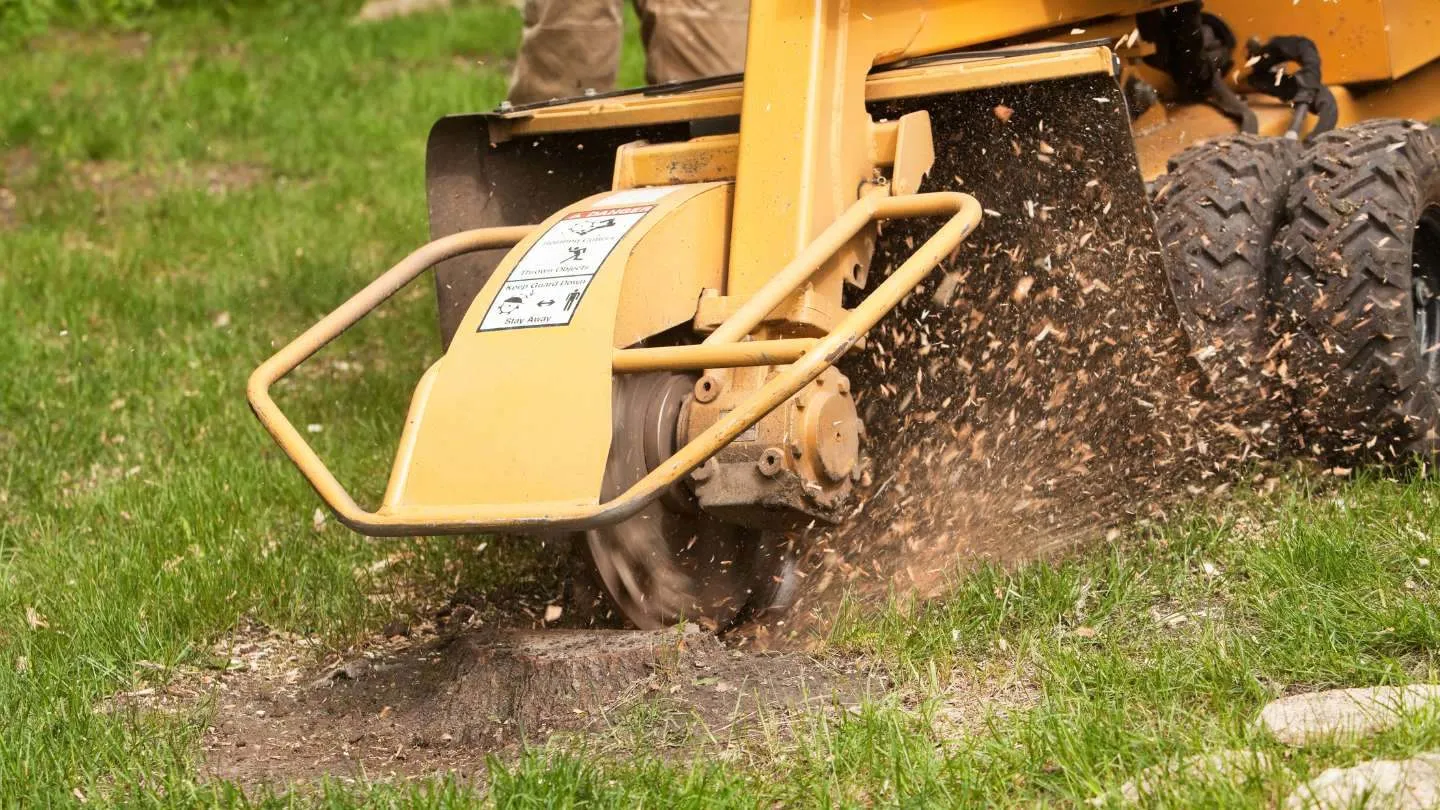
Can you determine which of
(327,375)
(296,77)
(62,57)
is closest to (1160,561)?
(327,375)

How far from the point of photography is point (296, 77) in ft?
28.3

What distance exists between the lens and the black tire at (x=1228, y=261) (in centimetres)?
352

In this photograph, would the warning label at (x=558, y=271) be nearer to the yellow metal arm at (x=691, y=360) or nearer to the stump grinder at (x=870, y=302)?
the stump grinder at (x=870, y=302)

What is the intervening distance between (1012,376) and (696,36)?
1.86 meters

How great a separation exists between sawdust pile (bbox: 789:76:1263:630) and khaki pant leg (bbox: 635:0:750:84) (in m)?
1.58

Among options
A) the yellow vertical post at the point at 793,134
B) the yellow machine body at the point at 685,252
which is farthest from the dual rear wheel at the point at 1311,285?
the yellow vertical post at the point at 793,134

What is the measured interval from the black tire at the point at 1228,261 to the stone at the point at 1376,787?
1.38 m

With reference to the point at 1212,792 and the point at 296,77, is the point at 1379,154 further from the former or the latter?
the point at 296,77

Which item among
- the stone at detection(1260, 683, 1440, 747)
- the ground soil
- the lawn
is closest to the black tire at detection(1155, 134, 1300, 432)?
the ground soil

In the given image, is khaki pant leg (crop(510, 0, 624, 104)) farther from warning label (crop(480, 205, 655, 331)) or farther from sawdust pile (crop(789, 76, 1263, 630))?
warning label (crop(480, 205, 655, 331))

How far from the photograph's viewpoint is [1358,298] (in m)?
3.51

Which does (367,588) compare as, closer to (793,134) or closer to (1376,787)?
(793,134)

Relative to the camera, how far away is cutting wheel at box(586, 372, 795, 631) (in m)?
2.93

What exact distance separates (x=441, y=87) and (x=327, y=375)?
351cm
